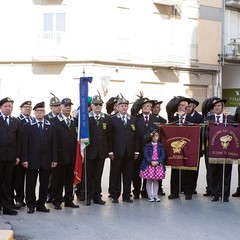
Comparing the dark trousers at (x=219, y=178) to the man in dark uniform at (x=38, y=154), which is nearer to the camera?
the man in dark uniform at (x=38, y=154)

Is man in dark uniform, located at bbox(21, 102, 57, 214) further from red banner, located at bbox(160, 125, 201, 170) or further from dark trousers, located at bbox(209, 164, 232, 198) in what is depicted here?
dark trousers, located at bbox(209, 164, 232, 198)

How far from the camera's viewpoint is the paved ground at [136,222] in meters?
8.02

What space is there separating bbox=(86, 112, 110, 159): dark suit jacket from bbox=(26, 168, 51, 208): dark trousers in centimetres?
113

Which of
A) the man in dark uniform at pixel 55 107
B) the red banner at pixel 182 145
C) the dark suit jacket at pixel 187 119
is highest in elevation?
the man in dark uniform at pixel 55 107

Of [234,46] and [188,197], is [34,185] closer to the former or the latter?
[188,197]

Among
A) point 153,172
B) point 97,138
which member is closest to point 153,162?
point 153,172

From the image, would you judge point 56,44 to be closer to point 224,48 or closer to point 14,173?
point 224,48

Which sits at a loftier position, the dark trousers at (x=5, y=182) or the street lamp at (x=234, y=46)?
the street lamp at (x=234, y=46)

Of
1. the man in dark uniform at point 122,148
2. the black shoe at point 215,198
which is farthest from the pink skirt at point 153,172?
the black shoe at point 215,198

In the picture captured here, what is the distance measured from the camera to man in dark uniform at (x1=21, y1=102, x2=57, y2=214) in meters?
9.56

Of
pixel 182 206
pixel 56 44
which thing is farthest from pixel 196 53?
pixel 182 206

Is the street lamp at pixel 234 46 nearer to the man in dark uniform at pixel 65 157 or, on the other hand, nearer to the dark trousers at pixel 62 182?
the man in dark uniform at pixel 65 157

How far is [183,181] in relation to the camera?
11445 mm

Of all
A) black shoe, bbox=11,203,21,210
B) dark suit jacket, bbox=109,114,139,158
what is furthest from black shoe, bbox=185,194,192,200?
black shoe, bbox=11,203,21,210
